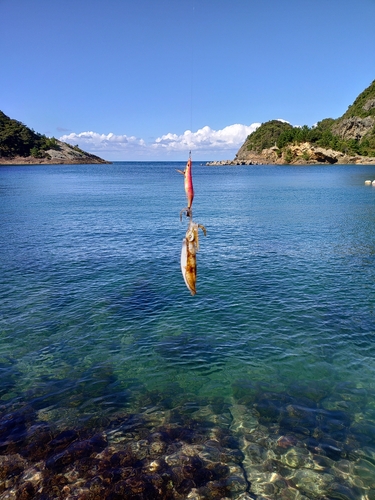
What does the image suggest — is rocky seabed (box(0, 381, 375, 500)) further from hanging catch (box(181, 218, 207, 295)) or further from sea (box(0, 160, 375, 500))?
hanging catch (box(181, 218, 207, 295))

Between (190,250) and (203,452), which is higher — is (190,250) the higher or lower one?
the higher one

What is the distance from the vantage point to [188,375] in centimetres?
1534

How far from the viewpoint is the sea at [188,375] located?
1047 centimetres

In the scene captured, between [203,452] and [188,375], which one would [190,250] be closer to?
[203,452]

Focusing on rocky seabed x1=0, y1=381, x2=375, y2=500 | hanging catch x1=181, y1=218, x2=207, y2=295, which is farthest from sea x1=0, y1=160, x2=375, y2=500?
hanging catch x1=181, y1=218, x2=207, y2=295

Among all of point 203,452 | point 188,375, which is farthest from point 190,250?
point 188,375

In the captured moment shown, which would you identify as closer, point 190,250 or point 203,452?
point 190,250

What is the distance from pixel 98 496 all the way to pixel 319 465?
20.8 ft

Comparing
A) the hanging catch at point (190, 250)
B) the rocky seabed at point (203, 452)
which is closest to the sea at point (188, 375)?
the rocky seabed at point (203, 452)

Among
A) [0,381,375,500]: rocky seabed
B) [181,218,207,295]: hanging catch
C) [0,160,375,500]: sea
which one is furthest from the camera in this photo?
[0,160,375,500]: sea

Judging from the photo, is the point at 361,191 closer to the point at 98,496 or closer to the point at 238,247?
the point at 238,247

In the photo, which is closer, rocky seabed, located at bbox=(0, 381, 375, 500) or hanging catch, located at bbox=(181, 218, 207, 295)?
hanging catch, located at bbox=(181, 218, 207, 295)

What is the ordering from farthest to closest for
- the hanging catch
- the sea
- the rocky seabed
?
the sea
the rocky seabed
the hanging catch

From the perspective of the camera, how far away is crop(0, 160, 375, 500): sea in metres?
10.5
